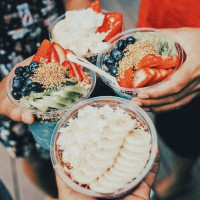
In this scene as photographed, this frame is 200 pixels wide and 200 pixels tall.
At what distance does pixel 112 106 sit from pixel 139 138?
318 mm

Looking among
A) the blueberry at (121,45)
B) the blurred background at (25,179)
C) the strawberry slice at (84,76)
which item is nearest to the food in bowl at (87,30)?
the blueberry at (121,45)

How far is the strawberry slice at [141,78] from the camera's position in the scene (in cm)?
142

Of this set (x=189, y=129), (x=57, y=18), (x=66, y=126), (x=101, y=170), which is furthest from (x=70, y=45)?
(x=189, y=129)

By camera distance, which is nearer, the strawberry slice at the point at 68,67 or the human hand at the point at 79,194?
the human hand at the point at 79,194

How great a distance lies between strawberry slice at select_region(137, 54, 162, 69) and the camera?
148 centimetres

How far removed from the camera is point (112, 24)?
6.08 ft

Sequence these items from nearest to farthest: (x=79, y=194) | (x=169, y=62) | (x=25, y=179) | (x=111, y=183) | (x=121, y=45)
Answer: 1. (x=111, y=183)
2. (x=79, y=194)
3. (x=169, y=62)
4. (x=121, y=45)
5. (x=25, y=179)

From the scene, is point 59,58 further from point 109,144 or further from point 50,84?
point 109,144

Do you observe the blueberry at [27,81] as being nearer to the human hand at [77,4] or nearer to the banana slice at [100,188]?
the banana slice at [100,188]

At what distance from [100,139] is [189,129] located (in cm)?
156

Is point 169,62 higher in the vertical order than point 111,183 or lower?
higher

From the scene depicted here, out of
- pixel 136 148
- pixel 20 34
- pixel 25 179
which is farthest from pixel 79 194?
pixel 25 179

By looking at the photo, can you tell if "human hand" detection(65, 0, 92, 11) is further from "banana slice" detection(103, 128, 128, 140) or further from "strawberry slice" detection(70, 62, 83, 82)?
"banana slice" detection(103, 128, 128, 140)

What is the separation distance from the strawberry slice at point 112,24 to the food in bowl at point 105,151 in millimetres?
789
